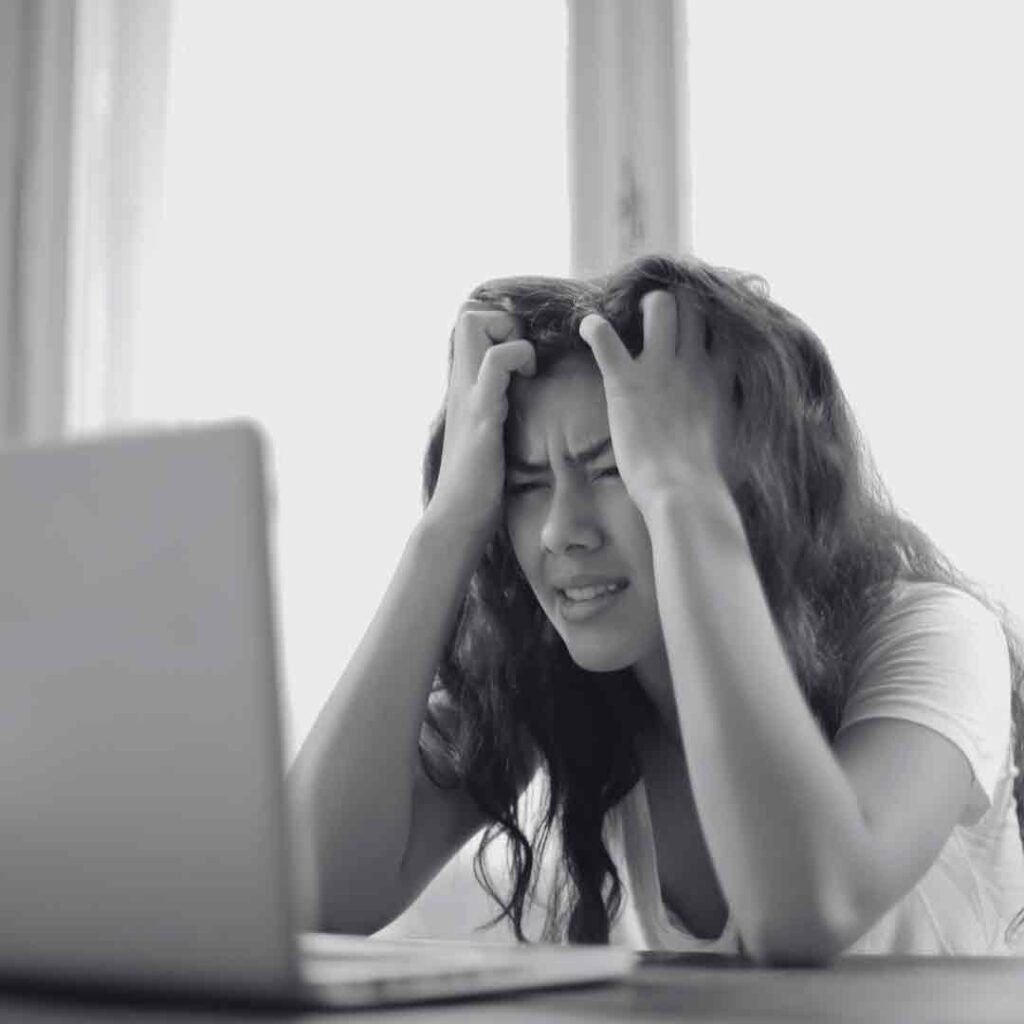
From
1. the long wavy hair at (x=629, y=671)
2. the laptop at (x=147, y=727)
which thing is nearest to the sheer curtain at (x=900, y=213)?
the long wavy hair at (x=629, y=671)

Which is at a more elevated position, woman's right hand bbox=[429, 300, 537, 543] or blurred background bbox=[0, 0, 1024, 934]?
blurred background bbox=[0, 0, 1024, 934]

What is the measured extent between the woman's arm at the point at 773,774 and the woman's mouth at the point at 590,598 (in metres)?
0.16

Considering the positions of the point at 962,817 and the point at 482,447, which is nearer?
the point at 962,817

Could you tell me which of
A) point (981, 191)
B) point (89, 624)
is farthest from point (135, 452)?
point (981, 191)

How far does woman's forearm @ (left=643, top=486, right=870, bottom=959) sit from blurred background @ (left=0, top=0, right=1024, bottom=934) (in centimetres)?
90

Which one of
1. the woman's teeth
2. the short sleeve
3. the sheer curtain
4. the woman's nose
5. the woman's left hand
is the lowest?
the short sleeve

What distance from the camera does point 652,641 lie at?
1.36 metres

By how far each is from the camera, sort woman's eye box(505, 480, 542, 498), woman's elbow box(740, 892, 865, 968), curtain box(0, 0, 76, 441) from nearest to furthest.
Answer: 1. woman's elbow box(740, 892, 865, 968)
2. woman's eye box(505, 480, 542, 498)
3. curtain box(0, 0, 76, 441)

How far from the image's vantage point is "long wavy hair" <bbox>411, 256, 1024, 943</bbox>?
134 centimetres

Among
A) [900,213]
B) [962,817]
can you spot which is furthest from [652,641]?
[900,213]

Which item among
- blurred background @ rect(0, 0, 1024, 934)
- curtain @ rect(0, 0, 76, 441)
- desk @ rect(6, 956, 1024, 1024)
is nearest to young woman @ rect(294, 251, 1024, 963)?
desk @ rect(6, 956, 1024, 1024)

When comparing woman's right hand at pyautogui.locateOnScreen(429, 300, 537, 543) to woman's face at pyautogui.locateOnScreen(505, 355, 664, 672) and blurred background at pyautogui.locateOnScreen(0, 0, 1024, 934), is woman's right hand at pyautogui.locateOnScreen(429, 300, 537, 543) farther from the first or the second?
blurred background at pyautogui.locateOnScreen(0, 0, 1024, 934)

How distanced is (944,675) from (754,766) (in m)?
0.25

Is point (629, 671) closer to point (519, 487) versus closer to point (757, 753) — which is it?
point (519, 487)
